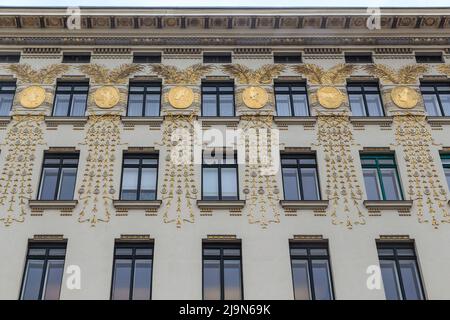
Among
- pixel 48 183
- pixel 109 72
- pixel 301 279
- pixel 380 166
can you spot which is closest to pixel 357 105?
pixel 380 166

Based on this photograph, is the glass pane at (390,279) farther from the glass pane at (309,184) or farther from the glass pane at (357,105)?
the glass pane at (357,105)

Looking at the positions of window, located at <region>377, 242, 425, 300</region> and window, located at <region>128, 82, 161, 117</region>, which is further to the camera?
window, located at <region>128, 82, 161, 117</region>

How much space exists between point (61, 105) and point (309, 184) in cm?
934

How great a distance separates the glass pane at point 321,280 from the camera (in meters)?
16.5

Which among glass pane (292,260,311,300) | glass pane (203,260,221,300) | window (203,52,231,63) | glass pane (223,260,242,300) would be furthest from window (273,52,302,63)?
glass pane (203,260,221,300)

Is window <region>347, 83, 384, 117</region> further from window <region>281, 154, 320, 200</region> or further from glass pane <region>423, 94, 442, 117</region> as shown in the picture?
window <region>281, 154, 320, 200</region>

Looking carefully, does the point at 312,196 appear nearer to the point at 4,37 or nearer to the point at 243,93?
the point at 243,93

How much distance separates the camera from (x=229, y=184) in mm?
18844

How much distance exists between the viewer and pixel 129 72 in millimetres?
21969

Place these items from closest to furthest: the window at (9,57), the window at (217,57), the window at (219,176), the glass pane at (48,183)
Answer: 1. the glass pane at (48,183)
2. the window at (219,176)
3. the window at (9,57)
4. the window at (217,57)

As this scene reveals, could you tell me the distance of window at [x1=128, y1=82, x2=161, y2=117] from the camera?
20.9 m

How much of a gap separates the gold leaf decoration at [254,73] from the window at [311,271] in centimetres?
705

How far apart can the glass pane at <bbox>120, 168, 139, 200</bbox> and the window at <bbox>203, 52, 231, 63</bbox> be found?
234 inches

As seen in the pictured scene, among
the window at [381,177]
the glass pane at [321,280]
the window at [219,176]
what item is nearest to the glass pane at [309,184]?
the window at [381,177]
